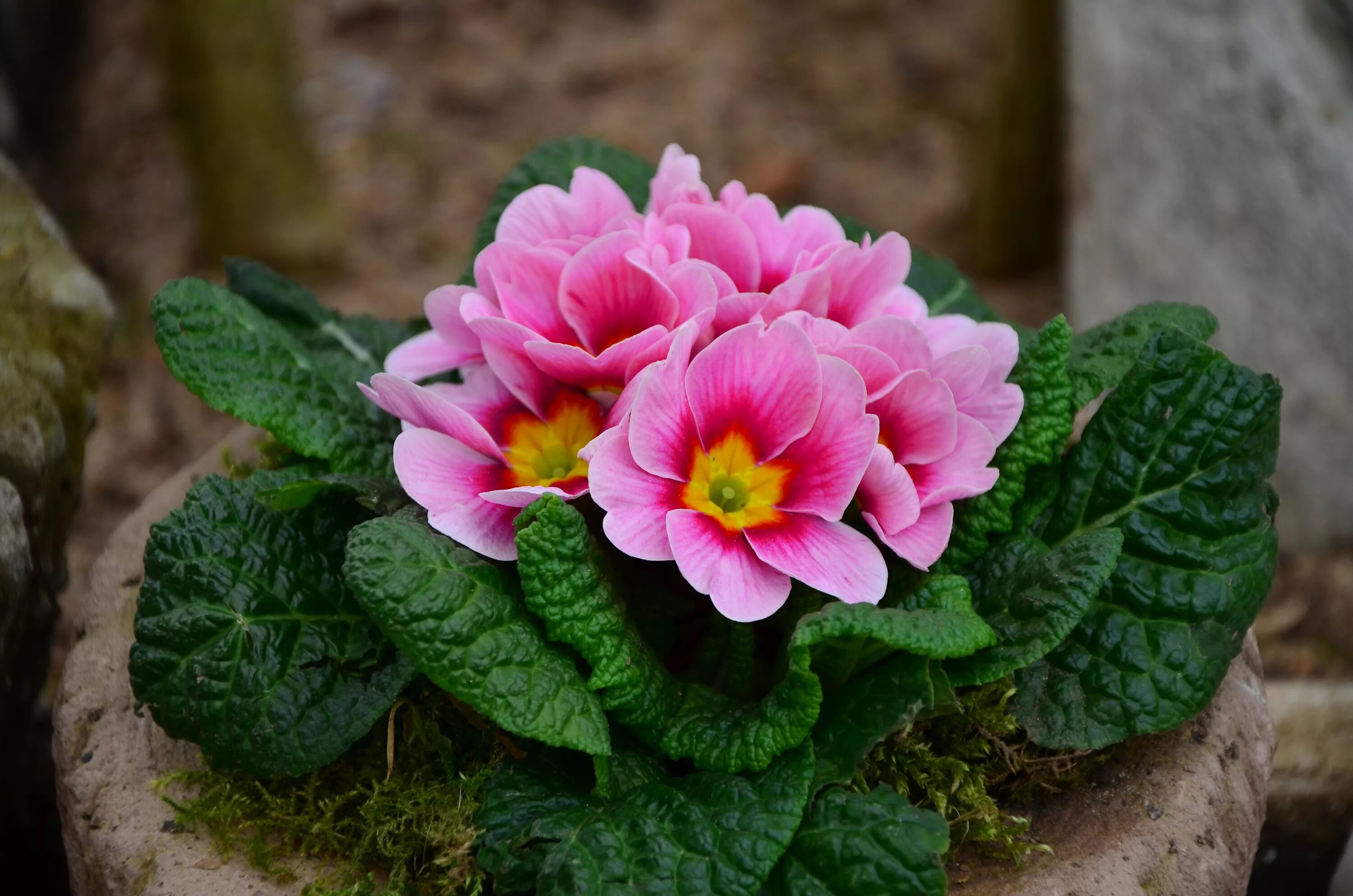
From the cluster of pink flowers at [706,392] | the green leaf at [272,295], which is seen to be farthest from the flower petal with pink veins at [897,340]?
the green leaf at [272,295]

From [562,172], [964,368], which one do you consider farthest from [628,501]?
[562,172]

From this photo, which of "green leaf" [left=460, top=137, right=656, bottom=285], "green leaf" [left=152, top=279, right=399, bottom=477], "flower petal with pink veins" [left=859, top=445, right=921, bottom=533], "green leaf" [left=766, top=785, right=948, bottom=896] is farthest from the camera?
"green leaf" [left=460, top=137, right=656, bottom=285]

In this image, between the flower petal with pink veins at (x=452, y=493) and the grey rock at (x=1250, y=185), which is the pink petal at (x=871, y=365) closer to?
the flower petal with pink veins at (x=452, y=493)

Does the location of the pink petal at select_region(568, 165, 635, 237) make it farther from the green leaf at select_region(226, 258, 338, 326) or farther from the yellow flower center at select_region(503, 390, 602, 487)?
the green leaf at select_region(226, 258, 338, 326)

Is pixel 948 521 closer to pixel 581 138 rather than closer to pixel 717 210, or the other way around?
pixel 717 210

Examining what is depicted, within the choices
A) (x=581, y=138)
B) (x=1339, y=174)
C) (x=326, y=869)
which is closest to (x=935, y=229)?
(x=1339, y=174)

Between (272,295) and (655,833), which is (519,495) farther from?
(272,295)

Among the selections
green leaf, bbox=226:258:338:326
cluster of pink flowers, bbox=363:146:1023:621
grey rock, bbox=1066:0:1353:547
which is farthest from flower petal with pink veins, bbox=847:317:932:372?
grey rock, bbox=1066:0:1353:547
